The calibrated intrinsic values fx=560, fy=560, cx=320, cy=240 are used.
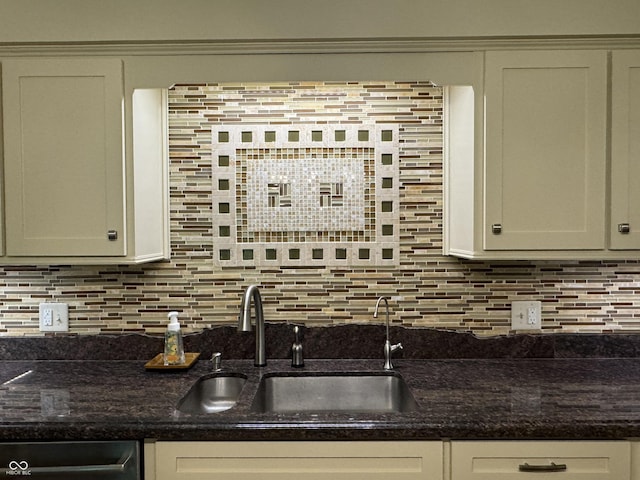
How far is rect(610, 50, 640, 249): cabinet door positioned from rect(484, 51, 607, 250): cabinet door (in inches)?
1.4

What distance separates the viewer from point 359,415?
161 centimetres

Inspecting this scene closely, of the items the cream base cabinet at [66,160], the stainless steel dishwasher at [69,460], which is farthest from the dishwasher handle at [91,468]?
the cream base cabinet at [66,160]

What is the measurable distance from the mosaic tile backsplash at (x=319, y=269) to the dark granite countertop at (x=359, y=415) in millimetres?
256

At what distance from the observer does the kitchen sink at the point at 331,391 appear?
6.72ft

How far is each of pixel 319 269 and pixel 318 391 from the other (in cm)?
48

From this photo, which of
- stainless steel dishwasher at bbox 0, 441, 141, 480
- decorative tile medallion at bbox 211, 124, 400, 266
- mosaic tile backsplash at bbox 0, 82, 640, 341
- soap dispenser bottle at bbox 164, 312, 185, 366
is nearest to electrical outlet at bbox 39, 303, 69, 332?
mosaic tile backsplash at bbox 0, 82, 640, 341

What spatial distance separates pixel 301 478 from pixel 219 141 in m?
1.30

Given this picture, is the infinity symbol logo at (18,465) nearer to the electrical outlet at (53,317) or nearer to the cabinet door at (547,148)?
the electrical outlet at (53,317)

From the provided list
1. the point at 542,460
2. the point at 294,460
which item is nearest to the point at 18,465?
the point at 294,460

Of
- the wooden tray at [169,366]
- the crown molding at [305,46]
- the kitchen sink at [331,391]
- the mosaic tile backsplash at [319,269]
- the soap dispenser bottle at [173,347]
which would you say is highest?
the crown molding at [305,46]

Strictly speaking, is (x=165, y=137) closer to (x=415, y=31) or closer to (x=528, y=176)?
(x=415, y=31)

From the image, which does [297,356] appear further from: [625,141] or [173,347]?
[625,141]

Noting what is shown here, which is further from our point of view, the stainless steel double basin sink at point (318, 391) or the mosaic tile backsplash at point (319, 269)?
the mosaic tile backsplash at point (319, 269)

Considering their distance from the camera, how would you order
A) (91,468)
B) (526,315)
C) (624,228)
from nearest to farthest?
(91,468) < (624,228) < (526,315)
